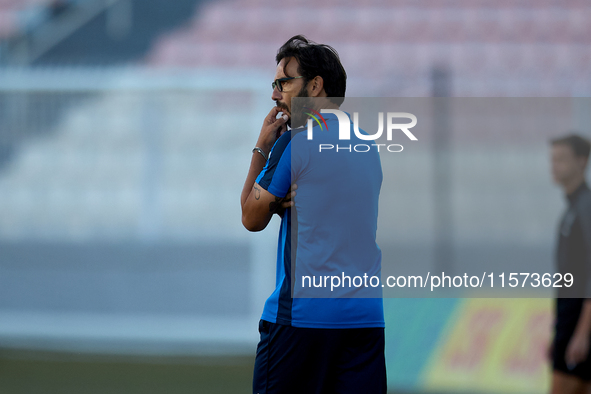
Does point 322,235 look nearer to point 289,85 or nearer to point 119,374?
point 289,85

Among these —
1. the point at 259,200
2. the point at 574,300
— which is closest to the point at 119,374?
the point at 259,200

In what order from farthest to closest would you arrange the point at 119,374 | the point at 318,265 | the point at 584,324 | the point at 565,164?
the point at 119,374
the point at 565,164
the point at 584,324
the point at 318,265

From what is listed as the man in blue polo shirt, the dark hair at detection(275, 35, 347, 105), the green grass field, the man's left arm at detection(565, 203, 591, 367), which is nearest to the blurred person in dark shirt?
the man's left arm at detection(565, 203, 591, 367)

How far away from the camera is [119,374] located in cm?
330

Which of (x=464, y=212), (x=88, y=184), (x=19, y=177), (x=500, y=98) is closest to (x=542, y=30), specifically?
(x=500, y=98)

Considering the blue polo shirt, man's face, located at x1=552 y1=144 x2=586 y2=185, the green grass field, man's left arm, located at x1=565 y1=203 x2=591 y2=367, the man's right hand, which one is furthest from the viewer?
the green grass field

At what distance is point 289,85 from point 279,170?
0.23 meters

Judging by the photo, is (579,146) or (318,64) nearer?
(318,64)

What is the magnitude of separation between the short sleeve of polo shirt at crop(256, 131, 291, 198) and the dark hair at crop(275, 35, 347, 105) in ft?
0.55

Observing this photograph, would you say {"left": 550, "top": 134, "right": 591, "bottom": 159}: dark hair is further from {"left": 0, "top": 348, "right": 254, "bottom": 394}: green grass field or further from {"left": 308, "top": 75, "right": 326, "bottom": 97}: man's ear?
{"left": 0, "top": 348, "right": 254, "bottom": 394}: green grass field

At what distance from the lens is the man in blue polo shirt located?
140cm

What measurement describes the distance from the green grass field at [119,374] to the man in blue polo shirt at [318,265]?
69.1 inches

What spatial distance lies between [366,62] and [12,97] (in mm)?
3513

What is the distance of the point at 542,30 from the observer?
6.32 m
